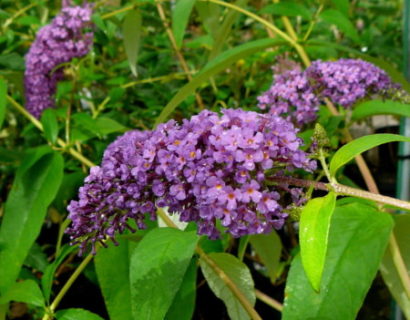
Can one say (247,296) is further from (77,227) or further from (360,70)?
(360,70)

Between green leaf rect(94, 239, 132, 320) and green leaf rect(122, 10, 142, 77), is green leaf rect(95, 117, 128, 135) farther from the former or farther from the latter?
green leaf rect(94, 239, 132, 320)

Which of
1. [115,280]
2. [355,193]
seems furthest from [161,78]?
[355,193]

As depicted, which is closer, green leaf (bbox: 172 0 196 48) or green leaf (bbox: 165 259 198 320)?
green leaf (bbox: 165 259 198 320)

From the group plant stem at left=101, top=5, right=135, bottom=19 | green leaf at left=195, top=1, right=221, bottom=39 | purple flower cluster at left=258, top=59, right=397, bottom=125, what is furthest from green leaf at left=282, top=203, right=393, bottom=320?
plant stem at left=101, top=5, right=135, bottom=19

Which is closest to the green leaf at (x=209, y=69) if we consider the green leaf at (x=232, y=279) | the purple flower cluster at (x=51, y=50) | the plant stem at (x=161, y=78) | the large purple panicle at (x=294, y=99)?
the large purple panicle at (x=294, y=99)

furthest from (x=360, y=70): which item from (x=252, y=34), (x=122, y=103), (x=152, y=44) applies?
(x=252, y=34)

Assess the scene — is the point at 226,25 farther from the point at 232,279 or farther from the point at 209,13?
the point at 232,279

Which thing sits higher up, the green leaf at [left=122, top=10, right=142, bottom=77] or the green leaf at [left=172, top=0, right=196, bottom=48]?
the green leaf at [left=172, top=0, right=196, bottom=48]
